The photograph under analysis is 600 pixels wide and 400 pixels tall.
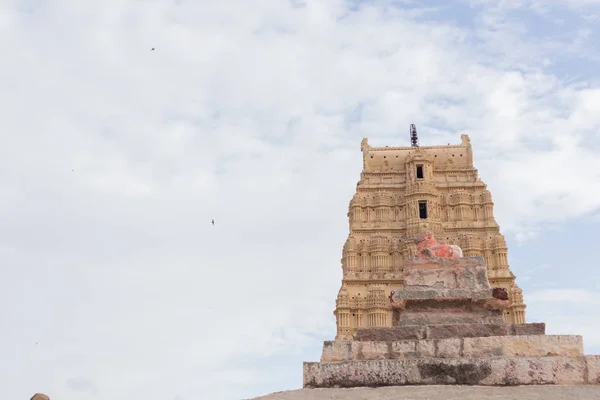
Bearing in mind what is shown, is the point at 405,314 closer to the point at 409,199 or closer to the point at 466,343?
the point at 466,343

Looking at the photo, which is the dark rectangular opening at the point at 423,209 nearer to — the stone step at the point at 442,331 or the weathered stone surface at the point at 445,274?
the weathered stone surface at the point at 445,274

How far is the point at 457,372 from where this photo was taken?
23.5ft

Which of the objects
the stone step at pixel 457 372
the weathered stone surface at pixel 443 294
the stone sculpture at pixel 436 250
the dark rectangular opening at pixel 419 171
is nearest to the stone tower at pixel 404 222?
the dark rectangular opening at pixel 419 171

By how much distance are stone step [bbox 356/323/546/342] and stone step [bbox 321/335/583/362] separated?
11.7 inches

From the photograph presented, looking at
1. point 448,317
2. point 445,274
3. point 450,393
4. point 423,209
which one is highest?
point 423,209

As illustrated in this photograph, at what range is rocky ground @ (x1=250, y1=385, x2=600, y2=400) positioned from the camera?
6.41m

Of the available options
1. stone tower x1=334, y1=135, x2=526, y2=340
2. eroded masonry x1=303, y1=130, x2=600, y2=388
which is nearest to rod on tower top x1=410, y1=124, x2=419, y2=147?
stone tower x1=334, y1=135, x2=526, y2=340

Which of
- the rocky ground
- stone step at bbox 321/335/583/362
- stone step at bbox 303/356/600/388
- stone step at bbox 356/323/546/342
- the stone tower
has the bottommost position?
the rocky ground

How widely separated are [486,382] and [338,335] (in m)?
29.0

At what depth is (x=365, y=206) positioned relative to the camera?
40375 millimetres

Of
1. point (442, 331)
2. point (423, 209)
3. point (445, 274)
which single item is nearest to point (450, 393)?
point (442, 331)

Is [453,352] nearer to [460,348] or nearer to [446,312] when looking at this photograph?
[460,348]

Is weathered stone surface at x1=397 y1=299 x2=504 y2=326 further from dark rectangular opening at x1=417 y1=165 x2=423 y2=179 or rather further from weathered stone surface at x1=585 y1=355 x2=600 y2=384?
dark rectangular opening at x1=417 y1=165 x2=423 y2=179

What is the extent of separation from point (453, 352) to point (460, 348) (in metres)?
0.09
